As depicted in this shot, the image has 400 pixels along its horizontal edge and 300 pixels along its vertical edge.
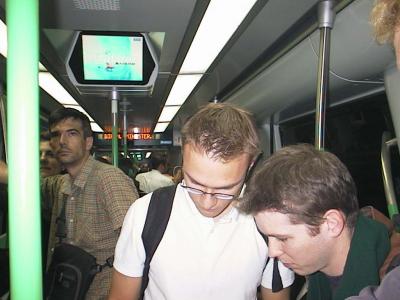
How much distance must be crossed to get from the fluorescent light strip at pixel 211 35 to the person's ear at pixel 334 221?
66.0 inches

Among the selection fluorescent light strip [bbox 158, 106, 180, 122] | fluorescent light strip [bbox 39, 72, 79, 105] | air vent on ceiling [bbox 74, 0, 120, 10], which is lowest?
fluorescent light strip [bbox 158, 106, 180, 122]

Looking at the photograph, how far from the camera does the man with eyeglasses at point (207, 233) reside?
1405 mm

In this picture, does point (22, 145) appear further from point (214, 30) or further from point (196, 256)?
point (214, 30)

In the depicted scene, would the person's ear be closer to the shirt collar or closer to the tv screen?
the shirt collar

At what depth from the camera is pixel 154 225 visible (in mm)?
1456

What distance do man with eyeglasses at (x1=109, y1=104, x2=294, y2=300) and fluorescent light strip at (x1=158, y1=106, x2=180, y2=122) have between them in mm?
5696

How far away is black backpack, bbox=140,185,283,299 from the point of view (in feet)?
4.75

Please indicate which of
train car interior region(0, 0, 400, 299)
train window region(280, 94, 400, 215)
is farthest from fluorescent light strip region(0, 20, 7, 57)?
train window region(280, 94, 400, 215)

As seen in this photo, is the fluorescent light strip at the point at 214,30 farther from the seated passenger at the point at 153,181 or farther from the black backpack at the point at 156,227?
the seated passenger at the point at 153,181

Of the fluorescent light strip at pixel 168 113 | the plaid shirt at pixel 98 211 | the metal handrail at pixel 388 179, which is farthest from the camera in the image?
the fluorescent light strip at pixel 168 113

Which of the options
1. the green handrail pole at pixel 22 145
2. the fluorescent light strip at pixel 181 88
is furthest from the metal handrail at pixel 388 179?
the green handrail pole at pixel 22 145

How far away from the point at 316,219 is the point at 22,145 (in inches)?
38.1

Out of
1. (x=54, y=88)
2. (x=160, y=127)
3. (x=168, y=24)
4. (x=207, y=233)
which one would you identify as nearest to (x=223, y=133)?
(x=207, y=233)

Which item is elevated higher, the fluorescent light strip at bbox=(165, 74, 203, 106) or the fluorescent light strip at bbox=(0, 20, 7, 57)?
the fluorescent light strip at bbox=(0, 20, 7, 57)
